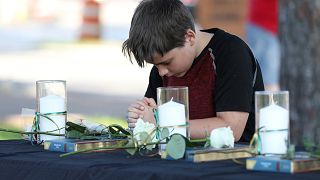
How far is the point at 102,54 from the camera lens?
17.8 metres

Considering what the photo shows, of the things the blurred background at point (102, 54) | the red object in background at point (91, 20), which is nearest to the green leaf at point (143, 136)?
the blurred background at point (102, 54)

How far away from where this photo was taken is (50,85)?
409cm

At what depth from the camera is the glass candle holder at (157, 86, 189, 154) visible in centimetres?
359

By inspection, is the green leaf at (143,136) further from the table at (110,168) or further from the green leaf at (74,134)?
the green leaf at (74,134)

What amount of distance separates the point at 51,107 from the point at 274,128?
1.03 metres

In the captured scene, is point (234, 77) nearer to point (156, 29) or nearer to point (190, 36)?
point (190, 36)

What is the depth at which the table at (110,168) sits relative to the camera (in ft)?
10.2

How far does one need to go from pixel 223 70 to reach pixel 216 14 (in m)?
9.32

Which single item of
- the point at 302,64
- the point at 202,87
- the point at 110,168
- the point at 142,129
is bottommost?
the point at 110,168

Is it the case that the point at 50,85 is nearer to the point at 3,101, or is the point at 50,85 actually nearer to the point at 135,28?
the point at 135,28

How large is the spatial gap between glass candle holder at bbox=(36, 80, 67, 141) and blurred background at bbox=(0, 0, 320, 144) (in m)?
0.35

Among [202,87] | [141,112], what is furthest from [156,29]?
[202,87]

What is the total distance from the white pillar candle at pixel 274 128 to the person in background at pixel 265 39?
21.8 feet

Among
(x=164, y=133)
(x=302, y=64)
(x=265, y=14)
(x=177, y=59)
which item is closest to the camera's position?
(x=164, y=133)
